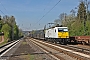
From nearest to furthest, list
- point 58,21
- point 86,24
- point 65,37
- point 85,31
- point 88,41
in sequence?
point 88,41 → point 65,37 → point 85,31 → point 86,24 → point 58,21

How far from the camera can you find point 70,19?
320 ft

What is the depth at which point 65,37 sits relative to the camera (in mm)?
40656

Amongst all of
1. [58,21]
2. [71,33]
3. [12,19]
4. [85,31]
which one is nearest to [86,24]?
[85,31]

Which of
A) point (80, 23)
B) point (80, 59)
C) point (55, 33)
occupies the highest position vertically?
point (80, 23)

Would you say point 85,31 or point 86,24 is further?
point 86,24

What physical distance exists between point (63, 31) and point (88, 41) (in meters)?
6.70

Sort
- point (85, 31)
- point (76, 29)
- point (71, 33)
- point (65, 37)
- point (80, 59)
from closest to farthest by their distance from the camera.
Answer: point (80, 59)
point (65, 37)
point (85, 31)
point (76, 29)
point (71, 33)

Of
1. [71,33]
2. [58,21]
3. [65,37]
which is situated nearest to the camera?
[65,37]

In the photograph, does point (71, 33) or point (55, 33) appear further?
point (71, 33)

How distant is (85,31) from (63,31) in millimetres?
22072

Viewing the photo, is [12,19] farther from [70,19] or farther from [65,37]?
[65,37]

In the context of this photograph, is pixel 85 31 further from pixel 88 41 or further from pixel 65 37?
pixel 88 41

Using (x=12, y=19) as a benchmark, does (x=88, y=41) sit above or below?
below

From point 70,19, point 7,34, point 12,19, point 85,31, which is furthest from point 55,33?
point 12,19
